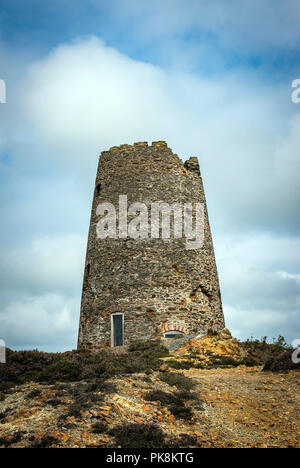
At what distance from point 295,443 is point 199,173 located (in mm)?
21366

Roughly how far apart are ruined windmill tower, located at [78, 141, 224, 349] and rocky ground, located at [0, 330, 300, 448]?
359 inches

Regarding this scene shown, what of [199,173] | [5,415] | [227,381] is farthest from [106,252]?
[5,415]

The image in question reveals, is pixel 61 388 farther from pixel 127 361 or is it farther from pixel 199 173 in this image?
pixel 199 173

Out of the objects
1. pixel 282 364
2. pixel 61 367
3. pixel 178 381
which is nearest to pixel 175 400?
pixel 178 381

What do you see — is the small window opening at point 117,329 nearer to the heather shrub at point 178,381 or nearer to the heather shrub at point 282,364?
the heather shrub at point 282,364

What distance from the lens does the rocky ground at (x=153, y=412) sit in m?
9.00

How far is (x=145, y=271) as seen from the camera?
24.2m

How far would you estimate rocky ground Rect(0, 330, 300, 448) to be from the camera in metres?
9.00

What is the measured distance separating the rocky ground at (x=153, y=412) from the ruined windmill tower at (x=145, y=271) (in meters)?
9.12

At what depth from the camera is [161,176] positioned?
26.5m

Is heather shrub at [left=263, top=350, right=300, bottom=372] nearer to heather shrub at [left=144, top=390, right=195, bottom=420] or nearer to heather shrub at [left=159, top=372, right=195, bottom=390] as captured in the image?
heather shrub at [left=159, top=372, right=195, bottom=390]

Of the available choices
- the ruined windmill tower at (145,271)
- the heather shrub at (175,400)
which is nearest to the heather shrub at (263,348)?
the ruined windmill tower at (145,271)

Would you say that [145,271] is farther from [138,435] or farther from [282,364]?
[138,435]
